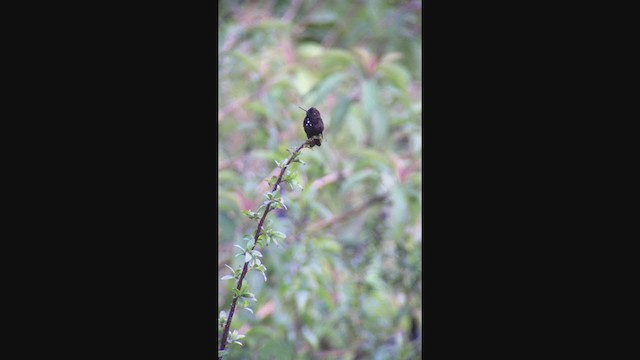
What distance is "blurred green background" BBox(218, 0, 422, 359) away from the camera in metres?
1.83

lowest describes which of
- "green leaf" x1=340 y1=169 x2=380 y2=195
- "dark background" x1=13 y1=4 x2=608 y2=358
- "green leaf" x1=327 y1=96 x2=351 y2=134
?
"dark background" x1=13 y1=4 x2=608 y2=358

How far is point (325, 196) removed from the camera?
2154 millimetres

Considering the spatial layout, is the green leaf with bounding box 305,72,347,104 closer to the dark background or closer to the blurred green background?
the blurred green background

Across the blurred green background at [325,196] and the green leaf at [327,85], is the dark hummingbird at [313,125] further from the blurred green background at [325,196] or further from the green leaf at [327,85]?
the green leaf at [327,85]

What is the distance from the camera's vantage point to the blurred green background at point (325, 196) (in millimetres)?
1826

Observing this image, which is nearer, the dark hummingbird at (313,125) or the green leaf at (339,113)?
the dark hummingbird at (313,125)

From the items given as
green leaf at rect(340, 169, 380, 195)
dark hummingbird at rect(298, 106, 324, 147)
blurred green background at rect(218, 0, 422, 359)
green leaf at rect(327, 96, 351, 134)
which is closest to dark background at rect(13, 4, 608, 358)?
dark hummingbird at rect(298, 106, 324, 147)

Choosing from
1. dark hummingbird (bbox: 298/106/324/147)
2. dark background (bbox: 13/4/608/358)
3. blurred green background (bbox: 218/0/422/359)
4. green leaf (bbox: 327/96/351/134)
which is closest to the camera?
dark background (bbox: 13/4/608/358)
